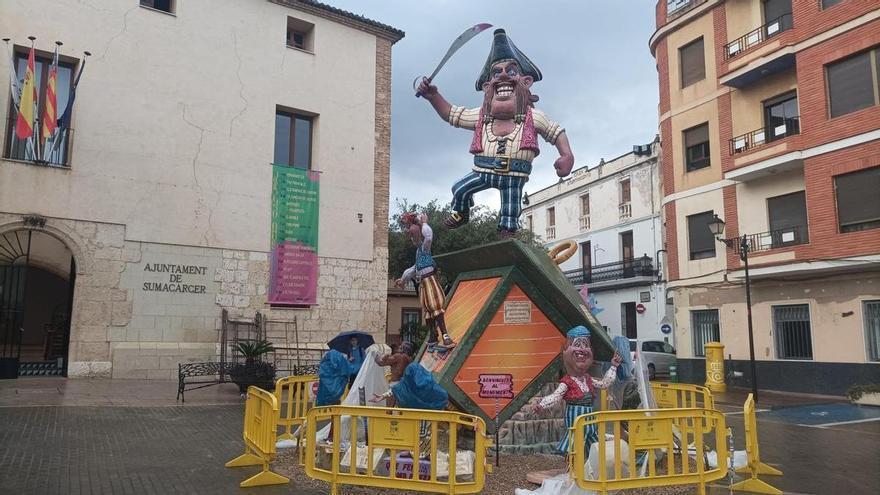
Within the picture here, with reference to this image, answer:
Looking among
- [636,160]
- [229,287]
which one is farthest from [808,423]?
[636,160]

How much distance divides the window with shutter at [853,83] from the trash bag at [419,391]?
15.3m

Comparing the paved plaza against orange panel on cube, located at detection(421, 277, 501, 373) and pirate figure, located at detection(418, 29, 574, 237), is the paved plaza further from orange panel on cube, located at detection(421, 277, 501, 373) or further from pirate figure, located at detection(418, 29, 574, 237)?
pirate figure, located at detection(418, 29, 574, 237)

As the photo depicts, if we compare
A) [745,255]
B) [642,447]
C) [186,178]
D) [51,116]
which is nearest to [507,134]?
[642,447]

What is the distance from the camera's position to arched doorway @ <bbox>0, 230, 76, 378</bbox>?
48.9ft

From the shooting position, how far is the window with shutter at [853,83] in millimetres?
15867

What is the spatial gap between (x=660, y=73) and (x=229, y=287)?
54.5ft

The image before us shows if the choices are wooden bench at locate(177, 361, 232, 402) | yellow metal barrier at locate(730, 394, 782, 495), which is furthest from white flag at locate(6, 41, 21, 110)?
yellow metal barrier at locate(730, 394, 782, 495)

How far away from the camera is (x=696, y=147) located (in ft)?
71.2

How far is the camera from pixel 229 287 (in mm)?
16859

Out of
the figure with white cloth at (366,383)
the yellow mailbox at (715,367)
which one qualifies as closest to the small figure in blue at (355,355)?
the figure with white cloth at (366,383)

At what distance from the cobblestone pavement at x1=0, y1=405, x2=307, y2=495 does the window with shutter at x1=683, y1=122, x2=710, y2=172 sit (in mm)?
17274

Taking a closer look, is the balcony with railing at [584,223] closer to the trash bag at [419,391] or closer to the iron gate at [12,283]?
the iron gate at [12,283]

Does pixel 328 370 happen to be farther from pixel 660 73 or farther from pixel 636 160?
pixel 636 160

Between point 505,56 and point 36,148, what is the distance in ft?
38.4
